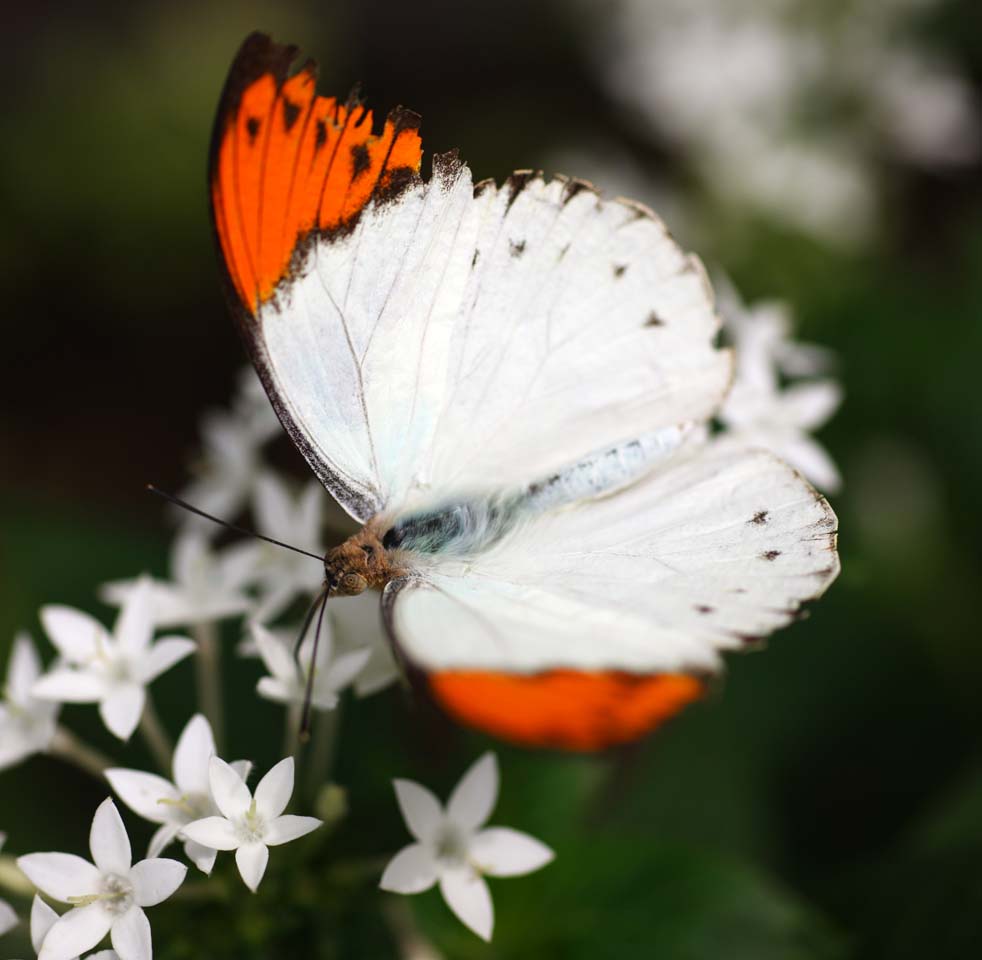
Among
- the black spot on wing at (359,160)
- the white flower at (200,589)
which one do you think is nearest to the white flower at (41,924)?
the white flower at (200,589)

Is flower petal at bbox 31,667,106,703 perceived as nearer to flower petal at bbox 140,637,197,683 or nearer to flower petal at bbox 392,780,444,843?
flower petal at bbox 140,637,197,683

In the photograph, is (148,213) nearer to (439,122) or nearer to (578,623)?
(439,122)

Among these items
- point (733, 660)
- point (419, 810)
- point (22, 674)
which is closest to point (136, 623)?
point (22, 674)

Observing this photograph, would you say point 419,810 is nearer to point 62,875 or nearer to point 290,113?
point 62,875

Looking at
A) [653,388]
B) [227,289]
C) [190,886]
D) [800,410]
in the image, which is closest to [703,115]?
[800,410]

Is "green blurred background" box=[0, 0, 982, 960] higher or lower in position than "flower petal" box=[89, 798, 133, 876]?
higher

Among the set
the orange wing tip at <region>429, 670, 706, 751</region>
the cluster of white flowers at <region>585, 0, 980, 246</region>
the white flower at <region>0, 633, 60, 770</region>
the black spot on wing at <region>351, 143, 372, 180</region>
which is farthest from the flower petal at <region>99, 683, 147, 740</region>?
the cluster of white flowers at <region>585, 0, 980, 246</region>
